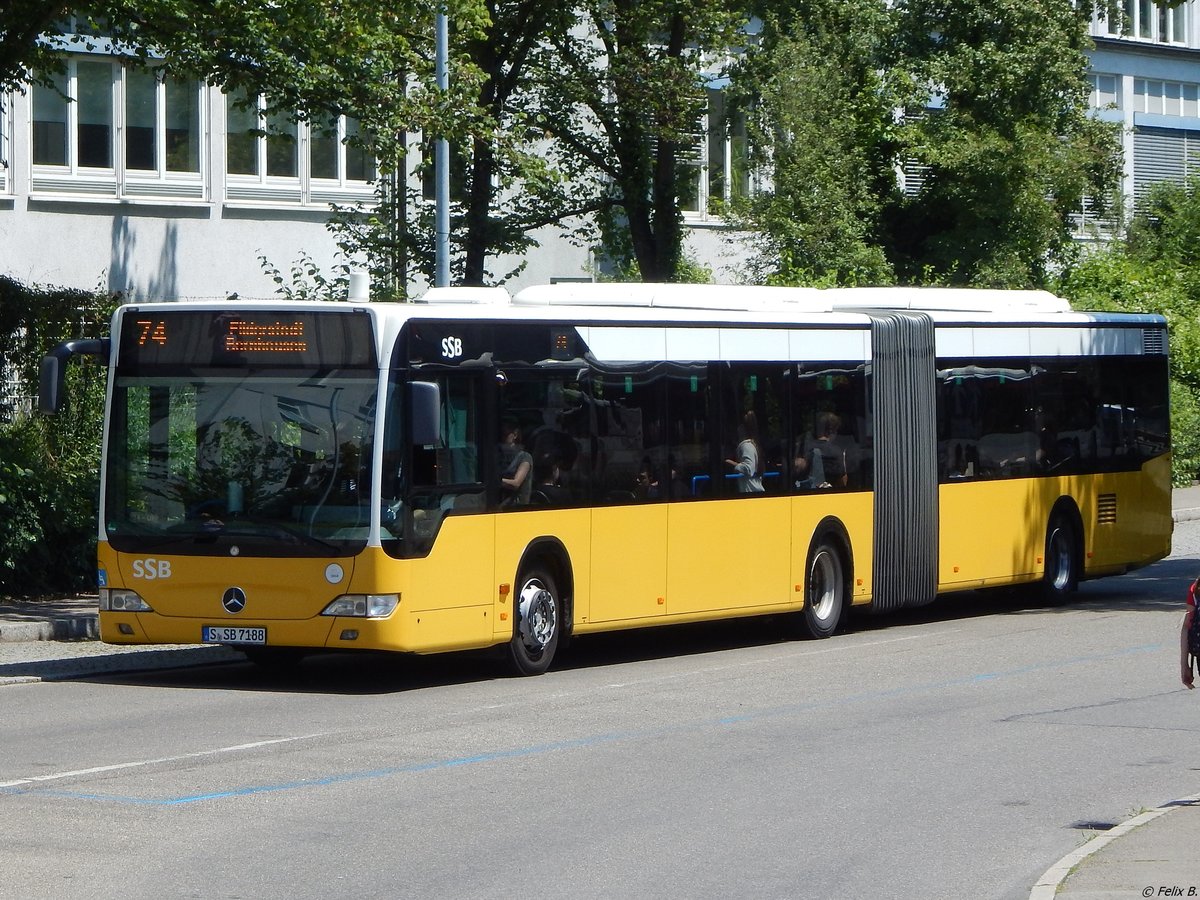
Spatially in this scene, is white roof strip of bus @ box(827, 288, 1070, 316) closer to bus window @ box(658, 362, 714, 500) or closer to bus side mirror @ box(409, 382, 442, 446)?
Answer: bus window @ box(658, 362, 714, 500)

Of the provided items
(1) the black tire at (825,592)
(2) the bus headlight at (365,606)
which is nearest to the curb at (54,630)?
(2) the bus headlight at (365,606)

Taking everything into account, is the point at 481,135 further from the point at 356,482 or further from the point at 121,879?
the point at 121,879

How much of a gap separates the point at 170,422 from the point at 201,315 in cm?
80

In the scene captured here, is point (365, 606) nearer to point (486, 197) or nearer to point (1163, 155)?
point (486, 197)

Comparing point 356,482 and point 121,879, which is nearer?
point 121,879

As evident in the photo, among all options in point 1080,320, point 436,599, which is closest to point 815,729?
point 436,599

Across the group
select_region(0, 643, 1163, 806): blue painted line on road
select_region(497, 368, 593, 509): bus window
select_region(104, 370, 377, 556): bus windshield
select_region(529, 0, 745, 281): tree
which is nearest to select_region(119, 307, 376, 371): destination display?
select_region(104, 370, 377, 556): bus windshield

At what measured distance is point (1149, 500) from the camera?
23500 mm

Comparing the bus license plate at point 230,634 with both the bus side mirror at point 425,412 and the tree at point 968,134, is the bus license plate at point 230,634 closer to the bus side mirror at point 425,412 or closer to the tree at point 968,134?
the bus side mirror at point 425,412

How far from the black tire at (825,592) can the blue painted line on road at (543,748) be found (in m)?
2.97

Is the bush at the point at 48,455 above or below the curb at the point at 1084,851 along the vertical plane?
above

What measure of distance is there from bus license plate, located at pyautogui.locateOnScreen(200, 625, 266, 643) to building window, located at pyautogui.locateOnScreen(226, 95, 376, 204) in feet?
Answer: 74.8

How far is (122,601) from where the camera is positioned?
47.6 ft

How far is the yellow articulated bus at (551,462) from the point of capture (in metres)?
14.1
